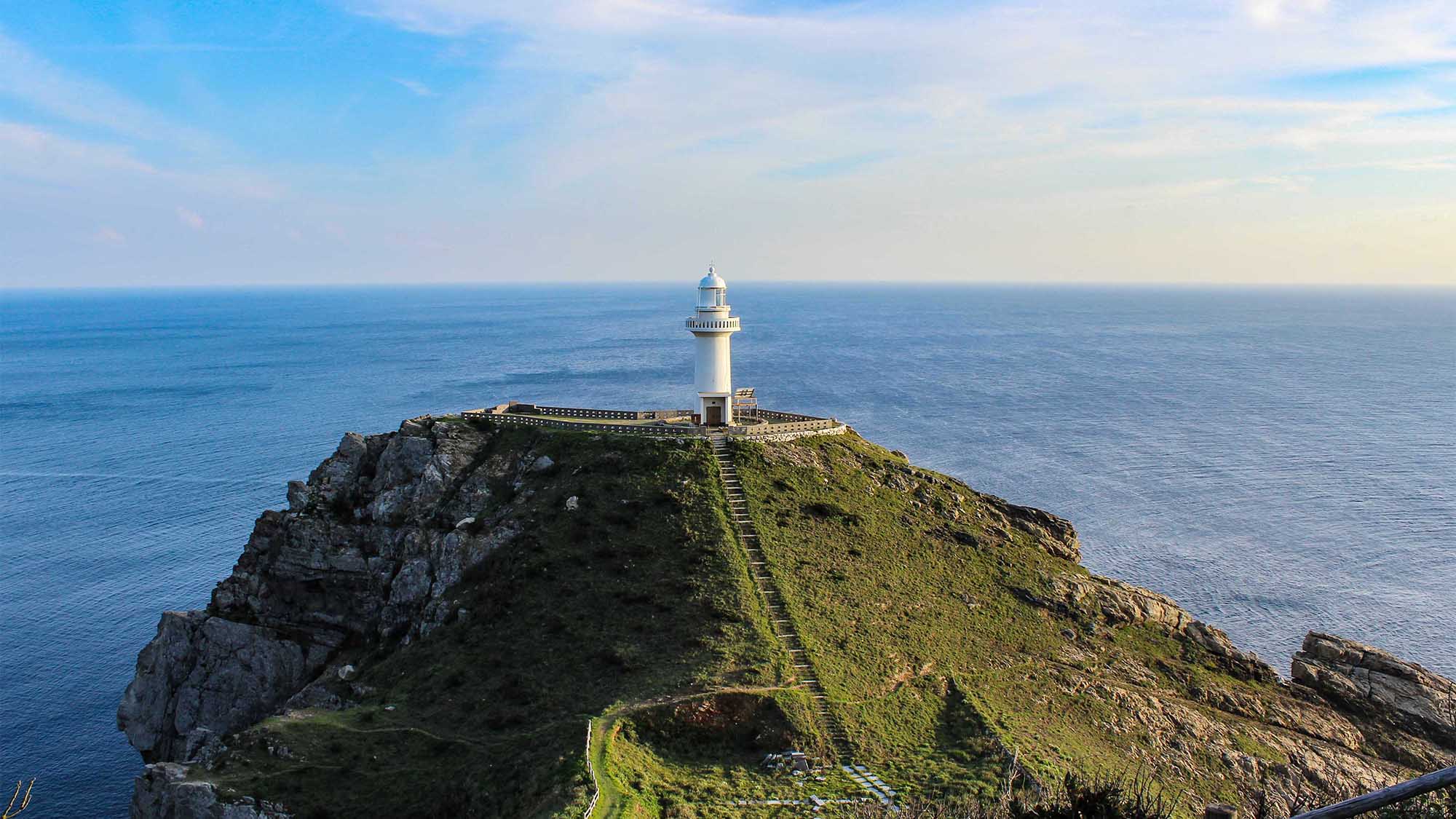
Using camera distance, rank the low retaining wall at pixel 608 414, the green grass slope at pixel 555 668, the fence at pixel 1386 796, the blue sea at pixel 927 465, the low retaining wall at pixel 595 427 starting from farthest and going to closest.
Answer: the low retaining wall at pixel 608 414, the blue sea at pixel 927 465, the low retaining wall at pixel 595 427, the green grass slope at pixel 555 668, the fence at pixel 1386 796

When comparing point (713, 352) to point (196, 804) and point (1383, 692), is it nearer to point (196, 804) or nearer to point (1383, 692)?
point (196, 804)

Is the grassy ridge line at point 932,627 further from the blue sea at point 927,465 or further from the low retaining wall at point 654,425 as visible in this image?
the blue sea at point 927,465

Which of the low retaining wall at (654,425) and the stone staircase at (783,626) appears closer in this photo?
the stone staircase at (783,626)

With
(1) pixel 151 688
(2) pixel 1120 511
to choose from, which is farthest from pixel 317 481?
(2) pixel 1120 511

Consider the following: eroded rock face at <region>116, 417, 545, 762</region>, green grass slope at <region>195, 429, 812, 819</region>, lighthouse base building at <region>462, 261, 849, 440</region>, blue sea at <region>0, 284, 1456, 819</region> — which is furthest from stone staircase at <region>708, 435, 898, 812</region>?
blue sea at <region>0, 284, 1456, 819</region>

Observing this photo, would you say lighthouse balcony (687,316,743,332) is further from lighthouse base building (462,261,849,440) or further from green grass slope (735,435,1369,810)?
green grass slope (735,435,1369,810)

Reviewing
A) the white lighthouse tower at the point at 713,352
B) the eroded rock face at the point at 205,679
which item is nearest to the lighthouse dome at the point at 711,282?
the white lighthouse tower at the point at 713,352

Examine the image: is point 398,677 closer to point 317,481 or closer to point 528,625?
point 528,625
